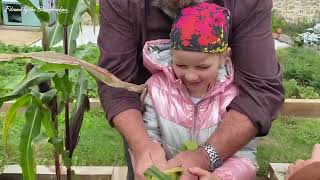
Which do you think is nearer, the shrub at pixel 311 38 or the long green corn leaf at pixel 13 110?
the long green corn leaf at pixel 13 110

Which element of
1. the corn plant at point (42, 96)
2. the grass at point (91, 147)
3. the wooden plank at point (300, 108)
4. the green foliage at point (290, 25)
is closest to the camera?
the corn plant at point (42, 96)

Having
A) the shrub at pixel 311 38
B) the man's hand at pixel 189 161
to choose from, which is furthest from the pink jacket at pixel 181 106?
the shrub at pixel 311 38

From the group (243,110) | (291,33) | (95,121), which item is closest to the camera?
(243,110)

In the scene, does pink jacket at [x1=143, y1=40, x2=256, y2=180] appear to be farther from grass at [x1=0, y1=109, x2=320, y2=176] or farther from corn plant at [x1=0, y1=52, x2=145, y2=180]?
grass at [x1=0, y1=109, x2=320, y2=176]

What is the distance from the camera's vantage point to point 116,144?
307 cm

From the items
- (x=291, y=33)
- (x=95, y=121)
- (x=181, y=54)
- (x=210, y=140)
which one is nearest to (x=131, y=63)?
(x=181, y=54)

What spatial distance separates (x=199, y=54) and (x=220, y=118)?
0.88 ft

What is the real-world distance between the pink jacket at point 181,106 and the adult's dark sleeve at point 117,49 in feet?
0.21

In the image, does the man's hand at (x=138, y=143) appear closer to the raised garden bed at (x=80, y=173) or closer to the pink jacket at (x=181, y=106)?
the pink jacket at (x=181, y=106)

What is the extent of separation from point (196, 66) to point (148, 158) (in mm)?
313

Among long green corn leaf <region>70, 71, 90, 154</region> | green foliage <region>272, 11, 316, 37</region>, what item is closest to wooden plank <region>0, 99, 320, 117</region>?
long green corn leaf <region>70, 71, 90, 154</region>

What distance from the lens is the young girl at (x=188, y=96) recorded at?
65.1 inches

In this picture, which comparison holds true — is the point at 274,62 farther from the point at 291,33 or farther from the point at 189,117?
the point at 291,33

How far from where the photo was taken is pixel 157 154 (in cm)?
163
